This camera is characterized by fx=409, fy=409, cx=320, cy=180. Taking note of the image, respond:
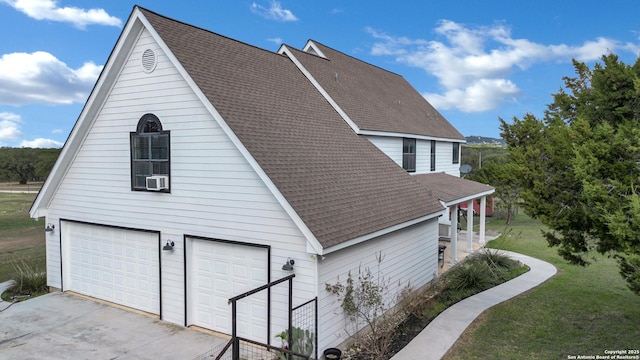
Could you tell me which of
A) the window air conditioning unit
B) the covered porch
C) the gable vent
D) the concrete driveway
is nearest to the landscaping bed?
the covered porch

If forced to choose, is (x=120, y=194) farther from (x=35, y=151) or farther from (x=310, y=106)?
(x=35, y=151)

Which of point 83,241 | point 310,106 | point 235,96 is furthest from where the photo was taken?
point 310,106

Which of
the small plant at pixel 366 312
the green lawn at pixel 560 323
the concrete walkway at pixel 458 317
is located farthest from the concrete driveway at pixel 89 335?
the green lawn at pixel 560 323

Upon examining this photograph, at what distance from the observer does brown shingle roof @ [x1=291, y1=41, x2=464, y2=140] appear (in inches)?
607

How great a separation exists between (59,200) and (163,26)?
619 centimetres

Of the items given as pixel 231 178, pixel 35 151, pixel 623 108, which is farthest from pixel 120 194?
pixel 35 151

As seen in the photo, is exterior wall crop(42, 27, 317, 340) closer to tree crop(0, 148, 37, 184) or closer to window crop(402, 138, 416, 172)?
window crop(402, 138, 416, 172)

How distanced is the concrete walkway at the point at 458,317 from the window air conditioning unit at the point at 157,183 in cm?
633

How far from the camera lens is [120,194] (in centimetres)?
1072

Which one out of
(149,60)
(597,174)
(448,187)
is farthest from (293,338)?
(448,187)

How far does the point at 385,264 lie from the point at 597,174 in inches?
188

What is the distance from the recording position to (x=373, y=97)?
711 inches

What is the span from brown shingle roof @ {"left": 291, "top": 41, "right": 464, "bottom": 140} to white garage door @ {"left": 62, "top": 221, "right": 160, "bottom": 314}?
793 cm

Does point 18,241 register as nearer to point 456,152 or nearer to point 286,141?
point 286,141
